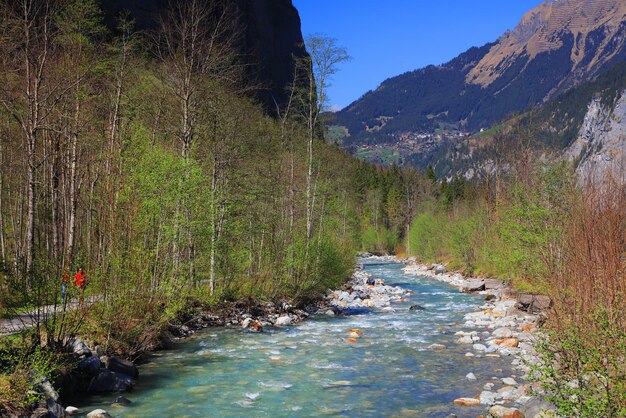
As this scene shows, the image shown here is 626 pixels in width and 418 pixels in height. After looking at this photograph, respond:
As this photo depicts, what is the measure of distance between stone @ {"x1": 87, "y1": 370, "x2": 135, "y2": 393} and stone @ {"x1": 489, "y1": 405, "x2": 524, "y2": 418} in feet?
24.1

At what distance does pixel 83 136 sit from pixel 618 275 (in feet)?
61.2

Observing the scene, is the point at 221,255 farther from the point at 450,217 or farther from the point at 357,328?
the point at 450,217

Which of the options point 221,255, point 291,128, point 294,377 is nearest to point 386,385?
point 294,377

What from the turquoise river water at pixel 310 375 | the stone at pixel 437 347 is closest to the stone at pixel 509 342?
the turquoise river water at pixel 310 375

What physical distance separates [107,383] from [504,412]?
7893mm

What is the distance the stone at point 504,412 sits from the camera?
894 cm

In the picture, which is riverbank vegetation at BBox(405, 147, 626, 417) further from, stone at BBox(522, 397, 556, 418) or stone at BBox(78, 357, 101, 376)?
stone at BBox(78, 357, 101, 376)

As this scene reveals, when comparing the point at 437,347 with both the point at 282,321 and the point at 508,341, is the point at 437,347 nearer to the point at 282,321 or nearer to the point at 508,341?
the point at 508,341

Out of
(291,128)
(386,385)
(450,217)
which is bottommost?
(386,385)

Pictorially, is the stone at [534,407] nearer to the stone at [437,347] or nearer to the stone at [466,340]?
the stone at [437,347]

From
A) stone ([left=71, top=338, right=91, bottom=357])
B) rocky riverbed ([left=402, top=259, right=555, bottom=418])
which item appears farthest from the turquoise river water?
stone ([left=71, top=338, right=91, bottom=357])

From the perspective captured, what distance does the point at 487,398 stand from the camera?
10.3 meters

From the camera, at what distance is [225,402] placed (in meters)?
10.5

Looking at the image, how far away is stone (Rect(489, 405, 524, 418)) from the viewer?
8.94m
